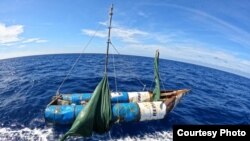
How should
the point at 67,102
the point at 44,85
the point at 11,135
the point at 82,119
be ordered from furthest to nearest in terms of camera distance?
the point at 44,85 → the point at 67,102 → the point at 11,135 → the point at 82,119

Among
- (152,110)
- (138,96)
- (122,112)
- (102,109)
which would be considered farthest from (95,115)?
(138,96)

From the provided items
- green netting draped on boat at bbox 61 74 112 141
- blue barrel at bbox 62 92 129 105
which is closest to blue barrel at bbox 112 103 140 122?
green netting draped on boat at bbox 61 74 112 141

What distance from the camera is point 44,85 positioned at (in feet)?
Answer: 94.4

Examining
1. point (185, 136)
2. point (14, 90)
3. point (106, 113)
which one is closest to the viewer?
point (185, 136)

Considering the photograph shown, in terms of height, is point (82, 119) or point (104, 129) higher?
point (82, 119)

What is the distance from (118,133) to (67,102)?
5353 millimetres

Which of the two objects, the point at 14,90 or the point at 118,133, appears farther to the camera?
the point at 14,90

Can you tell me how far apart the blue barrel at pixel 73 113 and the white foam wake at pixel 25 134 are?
1154 millimetres

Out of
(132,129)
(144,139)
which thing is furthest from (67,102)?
(144,139)

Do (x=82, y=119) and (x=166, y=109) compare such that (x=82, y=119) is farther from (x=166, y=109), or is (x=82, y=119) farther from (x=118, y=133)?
(x=166, y=109)

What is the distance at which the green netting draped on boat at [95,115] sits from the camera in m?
12.2

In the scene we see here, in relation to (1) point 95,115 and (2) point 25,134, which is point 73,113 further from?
(2) point 25,134

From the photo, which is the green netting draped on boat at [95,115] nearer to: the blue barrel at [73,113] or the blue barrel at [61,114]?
the blue barrel at [73,113]

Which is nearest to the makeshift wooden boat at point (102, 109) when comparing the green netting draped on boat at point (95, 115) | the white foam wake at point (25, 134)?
the green netting draped on boat at point (95, 115)
